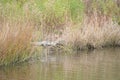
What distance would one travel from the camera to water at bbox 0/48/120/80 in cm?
1164

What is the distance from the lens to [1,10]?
15.9 metres

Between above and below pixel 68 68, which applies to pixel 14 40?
above

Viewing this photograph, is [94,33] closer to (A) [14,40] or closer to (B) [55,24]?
(B) [55,24]

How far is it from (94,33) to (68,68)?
5683 millimetres

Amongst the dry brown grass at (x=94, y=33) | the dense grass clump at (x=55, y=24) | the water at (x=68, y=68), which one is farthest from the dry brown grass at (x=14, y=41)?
the dry brown grass at (x=94, y=33)

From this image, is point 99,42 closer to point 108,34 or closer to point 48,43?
point 108,34

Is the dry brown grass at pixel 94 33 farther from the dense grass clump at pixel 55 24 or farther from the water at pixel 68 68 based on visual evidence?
the water at pixel 68 68

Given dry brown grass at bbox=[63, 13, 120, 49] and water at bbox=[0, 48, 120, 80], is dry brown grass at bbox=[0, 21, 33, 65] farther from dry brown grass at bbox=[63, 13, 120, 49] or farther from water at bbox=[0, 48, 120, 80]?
dry brown grass at bbox=[63, 13, 120, 49]

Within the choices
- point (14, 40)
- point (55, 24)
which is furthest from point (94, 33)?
point (14, 40)

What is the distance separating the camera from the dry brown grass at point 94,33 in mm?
17391

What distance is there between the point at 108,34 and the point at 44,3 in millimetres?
3050

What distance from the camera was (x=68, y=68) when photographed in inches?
519

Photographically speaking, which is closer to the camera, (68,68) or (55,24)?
(68,68)

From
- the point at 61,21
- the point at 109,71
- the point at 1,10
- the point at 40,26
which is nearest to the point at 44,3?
the point at 61,21
